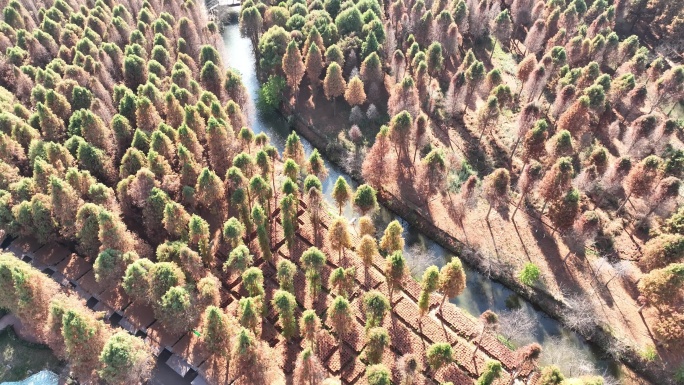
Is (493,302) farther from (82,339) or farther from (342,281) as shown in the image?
(82,339)

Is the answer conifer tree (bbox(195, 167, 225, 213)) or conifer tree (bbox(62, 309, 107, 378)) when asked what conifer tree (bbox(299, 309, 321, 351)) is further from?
conifer tree (bbox(195, 167, 225, 213))

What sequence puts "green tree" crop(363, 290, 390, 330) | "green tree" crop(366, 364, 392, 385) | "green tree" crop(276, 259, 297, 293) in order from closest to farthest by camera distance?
"green tree" crop(366, 364, 392, 385) < "green tree" crop(363, 290, 390, 330) < "green tree" crop(276, 259, 297, 293)

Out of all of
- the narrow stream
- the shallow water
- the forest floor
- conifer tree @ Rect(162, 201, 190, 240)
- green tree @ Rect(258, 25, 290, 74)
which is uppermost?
green tree @ Rect(258, 25, 290, 74)

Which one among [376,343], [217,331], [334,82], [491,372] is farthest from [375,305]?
[334,82]

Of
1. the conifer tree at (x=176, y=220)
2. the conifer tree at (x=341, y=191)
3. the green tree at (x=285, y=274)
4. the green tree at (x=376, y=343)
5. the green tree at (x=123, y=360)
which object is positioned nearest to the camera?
the green tree at (x=123, y=360)

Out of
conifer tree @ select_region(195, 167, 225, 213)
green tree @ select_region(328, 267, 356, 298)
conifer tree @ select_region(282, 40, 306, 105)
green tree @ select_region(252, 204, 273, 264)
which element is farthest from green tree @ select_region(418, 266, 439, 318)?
conifer tree @ select_region(282, 40, 306, 105)

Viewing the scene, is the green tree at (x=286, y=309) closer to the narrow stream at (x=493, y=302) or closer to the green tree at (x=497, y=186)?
the narrow stream at (x=493, y=302)

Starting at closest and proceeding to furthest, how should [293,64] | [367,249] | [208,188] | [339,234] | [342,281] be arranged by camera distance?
[342,281]
[367,249]
[339,234]
[208,188]
[293,64]

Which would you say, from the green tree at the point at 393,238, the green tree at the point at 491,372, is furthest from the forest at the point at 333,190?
the green tree at the point at 393,238

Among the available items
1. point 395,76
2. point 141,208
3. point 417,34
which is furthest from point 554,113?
point 141,208
